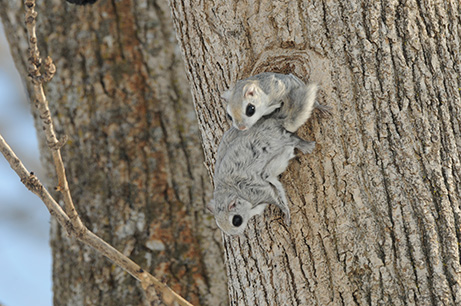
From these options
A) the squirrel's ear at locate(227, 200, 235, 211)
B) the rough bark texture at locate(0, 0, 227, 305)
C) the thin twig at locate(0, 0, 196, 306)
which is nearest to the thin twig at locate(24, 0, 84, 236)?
the thin twig at locate(0, 0, 196, 306)

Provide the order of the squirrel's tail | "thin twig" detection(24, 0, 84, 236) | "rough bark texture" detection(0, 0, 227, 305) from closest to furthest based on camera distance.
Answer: "thin twig" detection(24, 0, 84, 236) → the squirrel's tail → "rough bark texture" detection(0, 0, 227, 305)

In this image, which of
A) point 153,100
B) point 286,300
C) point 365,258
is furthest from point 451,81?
point 153,100

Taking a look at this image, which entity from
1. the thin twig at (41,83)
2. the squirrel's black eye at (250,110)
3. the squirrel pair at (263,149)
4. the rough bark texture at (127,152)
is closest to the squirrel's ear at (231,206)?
the squirrel pair at (263,149)

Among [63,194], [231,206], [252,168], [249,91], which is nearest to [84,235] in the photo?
[63,194]

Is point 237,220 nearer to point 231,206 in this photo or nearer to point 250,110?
point 231,206

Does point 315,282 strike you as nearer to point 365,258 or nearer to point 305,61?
point 365,258

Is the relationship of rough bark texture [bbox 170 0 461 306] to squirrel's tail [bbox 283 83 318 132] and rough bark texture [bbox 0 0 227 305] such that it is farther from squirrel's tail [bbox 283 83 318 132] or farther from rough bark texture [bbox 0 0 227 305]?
rough bark texture [bbox 0 0 227 305]

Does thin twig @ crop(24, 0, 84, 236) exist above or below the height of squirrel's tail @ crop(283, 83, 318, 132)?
below
